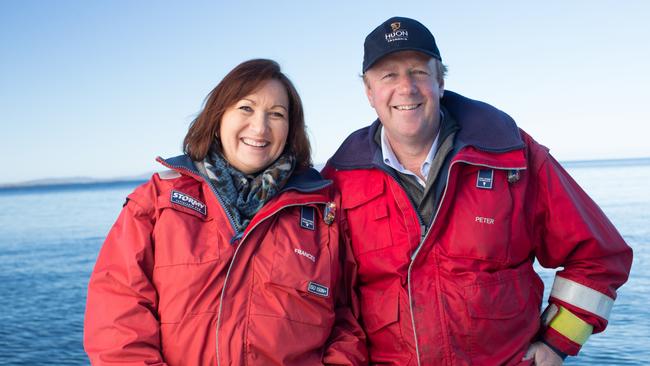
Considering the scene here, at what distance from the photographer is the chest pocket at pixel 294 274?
8.70 feet

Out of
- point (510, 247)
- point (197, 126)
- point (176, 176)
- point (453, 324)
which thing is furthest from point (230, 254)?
point (510, 247)

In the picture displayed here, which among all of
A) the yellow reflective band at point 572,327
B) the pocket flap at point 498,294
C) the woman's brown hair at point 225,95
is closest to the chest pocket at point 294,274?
the woman's brown hair at point 225,95

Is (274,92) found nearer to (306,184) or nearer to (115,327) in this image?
(306,184)

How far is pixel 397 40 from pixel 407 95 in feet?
0.96

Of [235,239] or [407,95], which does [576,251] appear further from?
[235,239]

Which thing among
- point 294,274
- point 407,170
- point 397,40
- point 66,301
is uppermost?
point 397,40

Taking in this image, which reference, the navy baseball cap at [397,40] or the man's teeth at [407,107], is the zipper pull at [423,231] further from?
the navy baseball cap at [397,40]

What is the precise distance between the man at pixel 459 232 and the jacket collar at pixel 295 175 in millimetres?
185

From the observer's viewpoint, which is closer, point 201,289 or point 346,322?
point 201,289

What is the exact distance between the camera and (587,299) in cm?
297

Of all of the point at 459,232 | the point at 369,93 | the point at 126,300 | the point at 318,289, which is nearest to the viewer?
the point at 126,300

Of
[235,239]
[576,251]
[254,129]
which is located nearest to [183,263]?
[235,239]

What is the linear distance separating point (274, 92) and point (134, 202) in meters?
0.87

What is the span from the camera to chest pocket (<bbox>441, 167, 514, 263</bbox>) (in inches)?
111
